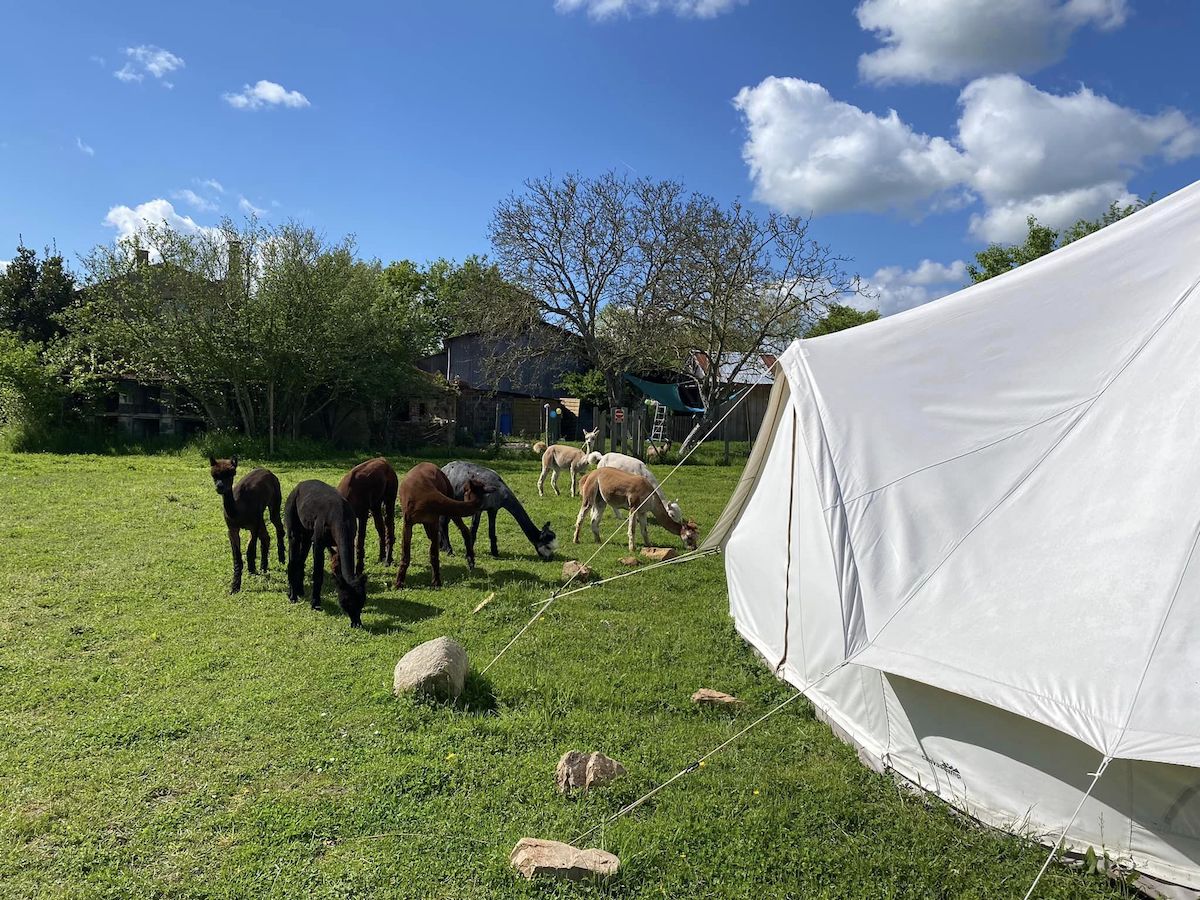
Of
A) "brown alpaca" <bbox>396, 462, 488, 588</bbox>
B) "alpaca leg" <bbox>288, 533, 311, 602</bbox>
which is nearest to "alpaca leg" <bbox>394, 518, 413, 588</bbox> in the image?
"brown alpaca" <bbox>396, 462, 488, 588</bbox>

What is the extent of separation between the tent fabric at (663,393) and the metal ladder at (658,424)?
35 centimetres

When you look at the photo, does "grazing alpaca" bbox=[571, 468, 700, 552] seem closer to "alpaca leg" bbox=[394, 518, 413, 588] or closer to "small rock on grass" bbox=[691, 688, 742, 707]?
"alpaca leg" bbox=[394, 518, 413, 588]

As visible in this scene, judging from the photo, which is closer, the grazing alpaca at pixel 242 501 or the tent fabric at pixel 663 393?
the grazing alpaca at pixel 242 501

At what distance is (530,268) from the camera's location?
26.6 metres

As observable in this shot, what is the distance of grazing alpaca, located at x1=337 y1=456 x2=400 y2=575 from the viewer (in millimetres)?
8297

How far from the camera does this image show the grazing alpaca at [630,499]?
10375mm

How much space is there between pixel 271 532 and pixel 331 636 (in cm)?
526

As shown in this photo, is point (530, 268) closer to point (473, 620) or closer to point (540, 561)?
point (540, 561)

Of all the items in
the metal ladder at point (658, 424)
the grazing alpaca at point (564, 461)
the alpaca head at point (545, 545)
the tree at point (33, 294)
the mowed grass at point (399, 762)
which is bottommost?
the mowed grass at point (399, 762)

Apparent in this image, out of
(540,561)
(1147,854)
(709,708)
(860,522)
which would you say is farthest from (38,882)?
(540,561)

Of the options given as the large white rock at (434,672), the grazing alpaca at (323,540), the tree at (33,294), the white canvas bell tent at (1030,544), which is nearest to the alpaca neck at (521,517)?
the grazing alpaca at (323,540)

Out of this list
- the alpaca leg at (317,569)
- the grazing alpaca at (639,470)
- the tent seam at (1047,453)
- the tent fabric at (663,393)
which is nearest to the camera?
the tent seam at (1047,453)

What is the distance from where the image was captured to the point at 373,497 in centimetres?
853

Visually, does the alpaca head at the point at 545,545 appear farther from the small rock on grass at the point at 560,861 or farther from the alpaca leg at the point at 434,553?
the small rock on grass at the point at 560,861
